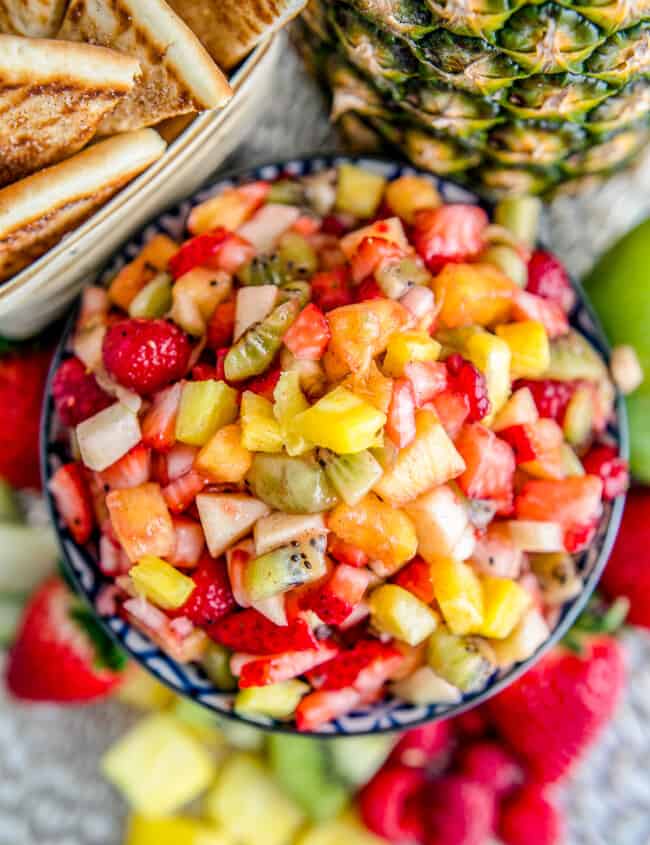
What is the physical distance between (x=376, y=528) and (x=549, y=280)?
0.41 meters

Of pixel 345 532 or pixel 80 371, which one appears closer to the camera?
pixel 345 532

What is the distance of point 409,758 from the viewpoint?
1456 mm

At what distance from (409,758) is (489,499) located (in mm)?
588

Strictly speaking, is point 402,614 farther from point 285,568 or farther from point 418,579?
point 285,568

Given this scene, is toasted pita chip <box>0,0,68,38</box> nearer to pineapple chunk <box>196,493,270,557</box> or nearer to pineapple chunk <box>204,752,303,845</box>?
pineapple chunk <box>196,493,270,557</box>

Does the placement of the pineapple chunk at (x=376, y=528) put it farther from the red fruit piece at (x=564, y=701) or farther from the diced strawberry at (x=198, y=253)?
the red fruit piece at (x=564, y=701)

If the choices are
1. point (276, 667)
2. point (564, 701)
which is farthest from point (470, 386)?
point (564, 701)

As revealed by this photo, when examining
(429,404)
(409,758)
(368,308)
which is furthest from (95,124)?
(409,758)

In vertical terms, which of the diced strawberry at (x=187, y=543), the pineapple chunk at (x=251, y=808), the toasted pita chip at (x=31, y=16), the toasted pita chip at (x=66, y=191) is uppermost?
the toasted pita chip at (x=31, y=16)

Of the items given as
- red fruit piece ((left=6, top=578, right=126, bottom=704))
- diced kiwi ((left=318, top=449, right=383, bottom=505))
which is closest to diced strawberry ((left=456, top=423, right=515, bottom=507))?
diced kiwi ((left=318, top=449, right=383, bottom=505))

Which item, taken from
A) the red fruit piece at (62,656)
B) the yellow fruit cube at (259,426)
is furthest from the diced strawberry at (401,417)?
the red fruit piece at (62,656)

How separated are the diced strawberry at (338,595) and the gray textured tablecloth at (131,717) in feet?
2.23

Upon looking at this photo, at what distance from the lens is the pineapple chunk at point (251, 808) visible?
1.43 meters

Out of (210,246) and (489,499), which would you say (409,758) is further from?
(210,246)
